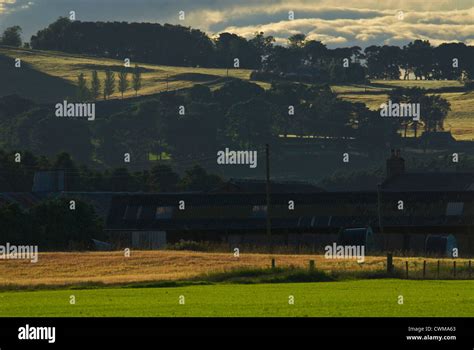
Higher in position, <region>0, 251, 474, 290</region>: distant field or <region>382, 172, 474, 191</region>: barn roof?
<region>0, 251, 474, 290</region>: distant field

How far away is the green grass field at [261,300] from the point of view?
39.0 meters

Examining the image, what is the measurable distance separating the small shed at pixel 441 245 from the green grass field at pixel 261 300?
36.6m

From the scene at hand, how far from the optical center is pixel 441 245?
9519 centimetres

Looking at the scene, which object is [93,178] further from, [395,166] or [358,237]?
[358,237]

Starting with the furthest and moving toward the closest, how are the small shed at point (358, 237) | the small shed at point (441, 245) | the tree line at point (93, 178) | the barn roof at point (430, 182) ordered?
the tree line at point (93, 178), the barn roof at point (430, 182), the small shed at point (358, 237), the small shed at point (441, 245)

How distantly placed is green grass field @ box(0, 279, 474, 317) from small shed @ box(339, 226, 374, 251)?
36765 mm

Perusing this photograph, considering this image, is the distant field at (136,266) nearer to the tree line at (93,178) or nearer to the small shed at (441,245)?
the small shed at (441,245)

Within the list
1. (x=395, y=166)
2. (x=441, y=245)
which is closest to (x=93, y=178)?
(x=395, y=166)

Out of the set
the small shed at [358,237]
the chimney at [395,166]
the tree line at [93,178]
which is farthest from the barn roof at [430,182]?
the tree line at [93,178]

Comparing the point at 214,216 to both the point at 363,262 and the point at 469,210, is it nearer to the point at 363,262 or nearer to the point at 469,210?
the point at 469,210

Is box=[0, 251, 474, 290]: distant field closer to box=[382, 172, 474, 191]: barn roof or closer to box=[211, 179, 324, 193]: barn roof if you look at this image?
box=[211, 179, 324, 193]: barn roof

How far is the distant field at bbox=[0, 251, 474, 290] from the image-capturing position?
65375 mm

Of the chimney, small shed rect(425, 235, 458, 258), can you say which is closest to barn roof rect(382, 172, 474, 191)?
the chimney
